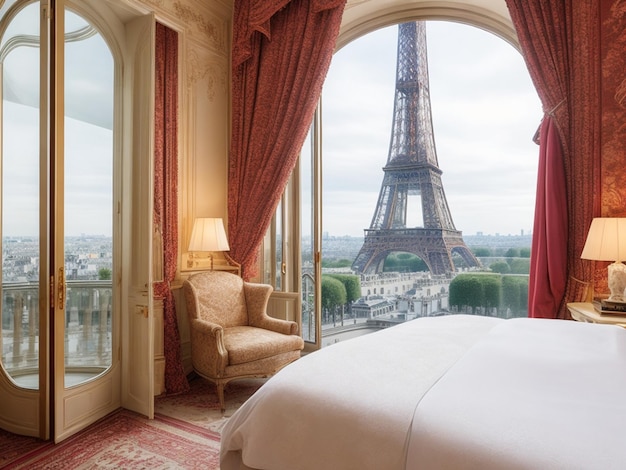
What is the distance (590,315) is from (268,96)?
275 cm

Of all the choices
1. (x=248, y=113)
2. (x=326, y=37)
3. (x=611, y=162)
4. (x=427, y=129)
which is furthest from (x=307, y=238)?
(x=427, y=129)

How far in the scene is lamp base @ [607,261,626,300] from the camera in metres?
2.29

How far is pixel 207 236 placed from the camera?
3.07 metres

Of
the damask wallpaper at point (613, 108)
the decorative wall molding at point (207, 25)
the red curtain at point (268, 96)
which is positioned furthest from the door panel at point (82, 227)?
the damask wallpaper at point (613, 108)

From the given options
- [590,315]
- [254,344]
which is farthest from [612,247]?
[254,344]

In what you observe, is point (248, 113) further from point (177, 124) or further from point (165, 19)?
point (165, 19)

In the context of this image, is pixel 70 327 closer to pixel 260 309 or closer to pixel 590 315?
pixel 260 309

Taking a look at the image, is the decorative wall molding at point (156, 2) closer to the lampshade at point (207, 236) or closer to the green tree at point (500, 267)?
the lampshade at point (207, 236)

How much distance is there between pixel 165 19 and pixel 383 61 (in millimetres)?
2408

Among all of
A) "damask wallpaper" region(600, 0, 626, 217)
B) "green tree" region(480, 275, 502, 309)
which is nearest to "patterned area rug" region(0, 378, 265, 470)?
"damask wallpaper" region(600, 0, 626, 217)

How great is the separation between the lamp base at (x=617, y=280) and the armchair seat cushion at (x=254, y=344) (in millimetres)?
1913

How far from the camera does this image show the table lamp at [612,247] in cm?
224

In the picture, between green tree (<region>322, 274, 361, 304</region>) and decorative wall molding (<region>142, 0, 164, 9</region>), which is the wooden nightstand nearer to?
green tree (<region>322, 274, 361, 304</region>)

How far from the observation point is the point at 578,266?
2621 mm
